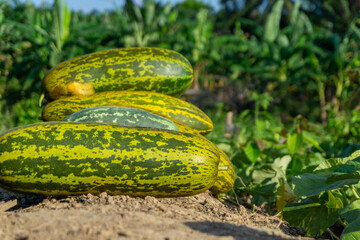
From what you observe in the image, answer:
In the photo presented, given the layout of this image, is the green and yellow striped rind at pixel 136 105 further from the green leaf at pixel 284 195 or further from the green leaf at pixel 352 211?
the green leaf at pixel 352 211

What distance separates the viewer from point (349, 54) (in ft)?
32.3

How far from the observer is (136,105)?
2.47 meters

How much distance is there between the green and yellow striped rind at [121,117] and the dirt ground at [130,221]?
0.47 m

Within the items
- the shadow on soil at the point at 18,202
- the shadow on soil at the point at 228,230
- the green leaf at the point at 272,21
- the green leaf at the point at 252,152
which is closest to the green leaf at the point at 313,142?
the green leaf at the point at 252,152

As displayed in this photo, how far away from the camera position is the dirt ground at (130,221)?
1.29 meters

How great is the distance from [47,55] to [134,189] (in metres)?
7.58

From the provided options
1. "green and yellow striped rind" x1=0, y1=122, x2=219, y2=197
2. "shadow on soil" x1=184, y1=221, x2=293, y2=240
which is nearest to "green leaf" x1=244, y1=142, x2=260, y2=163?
"green and yellow striped rind" x1=0, y1=122, x2=219, y2=197

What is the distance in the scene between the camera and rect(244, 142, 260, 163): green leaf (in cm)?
300

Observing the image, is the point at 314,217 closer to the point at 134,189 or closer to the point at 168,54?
the point at 134,189

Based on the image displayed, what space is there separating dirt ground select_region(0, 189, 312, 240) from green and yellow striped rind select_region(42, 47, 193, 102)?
3.09 ft

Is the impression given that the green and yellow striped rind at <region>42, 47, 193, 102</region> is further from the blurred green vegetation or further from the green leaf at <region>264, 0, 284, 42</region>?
the green leaf at <region>264, 0, 284, 42</region>

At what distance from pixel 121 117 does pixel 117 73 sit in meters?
0.52

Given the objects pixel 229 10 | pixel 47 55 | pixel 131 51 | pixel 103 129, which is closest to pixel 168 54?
pixel 131 51

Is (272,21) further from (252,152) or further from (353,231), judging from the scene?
(353,231)
